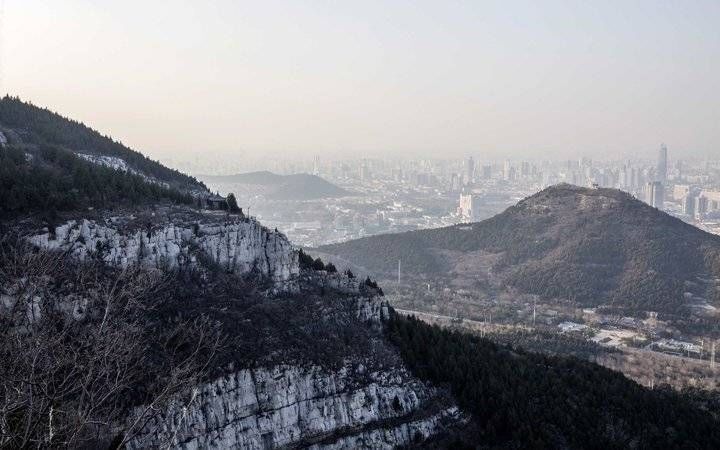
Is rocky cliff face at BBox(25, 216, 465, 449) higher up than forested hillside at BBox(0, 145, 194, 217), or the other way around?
forested hillside at BBox(0, 145, 194, 217)

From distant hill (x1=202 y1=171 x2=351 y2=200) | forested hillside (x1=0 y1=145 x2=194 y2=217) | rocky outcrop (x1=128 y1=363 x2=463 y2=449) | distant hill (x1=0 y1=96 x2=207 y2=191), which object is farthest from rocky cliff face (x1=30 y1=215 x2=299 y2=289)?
distant hill (x1=202 y1=171 x2=351 y2=200)

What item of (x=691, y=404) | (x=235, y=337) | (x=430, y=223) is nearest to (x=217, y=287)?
(x=235, y=337)

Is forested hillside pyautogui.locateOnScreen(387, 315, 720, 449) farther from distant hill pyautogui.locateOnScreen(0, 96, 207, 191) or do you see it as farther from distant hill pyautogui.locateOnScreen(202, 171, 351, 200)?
distant hill pyautogui.locateOnScreen(202, 171, 351, 200)

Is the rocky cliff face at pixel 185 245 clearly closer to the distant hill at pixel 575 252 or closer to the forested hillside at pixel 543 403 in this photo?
the forested hillside at pixel 543 403

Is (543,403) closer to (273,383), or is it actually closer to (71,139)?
(273,383)

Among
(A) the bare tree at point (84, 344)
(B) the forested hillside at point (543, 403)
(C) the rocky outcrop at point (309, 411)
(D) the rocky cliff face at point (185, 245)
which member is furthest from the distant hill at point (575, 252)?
(A) the bare tree at point (84, 344)

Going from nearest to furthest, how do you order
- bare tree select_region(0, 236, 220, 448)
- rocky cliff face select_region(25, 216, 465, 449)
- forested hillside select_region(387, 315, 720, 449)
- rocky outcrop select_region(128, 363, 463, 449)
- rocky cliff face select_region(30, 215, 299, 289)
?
bare tree select_region(0, 236, 220, 448), rocky outcrop select_region(128, 363, 463, 449), rocky cliff face select_region(25, 216, 465, 449), rocky cliff face select_region(30, 215, 299, 289), forested hillside select_region(387, 315, 720, 449)
